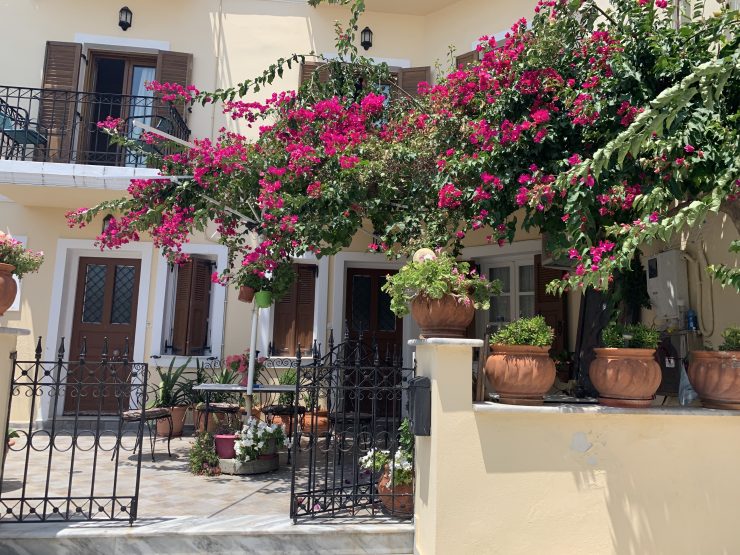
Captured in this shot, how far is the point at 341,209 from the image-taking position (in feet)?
17.5

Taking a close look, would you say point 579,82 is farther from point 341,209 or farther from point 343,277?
point 343,277

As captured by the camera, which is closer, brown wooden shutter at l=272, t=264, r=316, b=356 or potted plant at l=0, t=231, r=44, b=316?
potted plant at l=0, t=231, r=44, b=316

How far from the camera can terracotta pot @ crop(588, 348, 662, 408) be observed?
3.68 meters

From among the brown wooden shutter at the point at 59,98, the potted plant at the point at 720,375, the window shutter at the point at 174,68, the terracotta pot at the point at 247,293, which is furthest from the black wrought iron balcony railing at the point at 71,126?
the potted plant at the point at 720,375

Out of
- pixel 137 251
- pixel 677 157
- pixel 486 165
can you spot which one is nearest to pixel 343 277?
pixel 137 251

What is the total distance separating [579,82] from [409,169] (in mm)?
1753

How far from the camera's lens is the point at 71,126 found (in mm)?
8242

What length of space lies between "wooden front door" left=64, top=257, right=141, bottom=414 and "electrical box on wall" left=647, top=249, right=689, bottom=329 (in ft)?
23.6

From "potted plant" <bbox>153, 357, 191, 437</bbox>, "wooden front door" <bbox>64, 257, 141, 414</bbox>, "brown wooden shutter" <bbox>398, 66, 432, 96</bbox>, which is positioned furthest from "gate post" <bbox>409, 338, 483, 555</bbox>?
"brown wooden shutter" <bbox>398, 66, 432, 96</bbox>

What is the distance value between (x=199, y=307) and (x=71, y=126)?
3.36m

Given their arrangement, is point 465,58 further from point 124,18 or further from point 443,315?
point 443,315

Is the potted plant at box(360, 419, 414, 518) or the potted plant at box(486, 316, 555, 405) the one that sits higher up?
the potted plant at box(486, 316, 555, 405)

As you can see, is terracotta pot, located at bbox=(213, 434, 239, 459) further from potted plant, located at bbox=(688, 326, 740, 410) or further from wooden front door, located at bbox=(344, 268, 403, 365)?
potted plant, located at bbox=(688, 326, 740, 410)

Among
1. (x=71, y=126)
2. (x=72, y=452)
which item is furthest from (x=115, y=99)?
(x=72, y=452)
